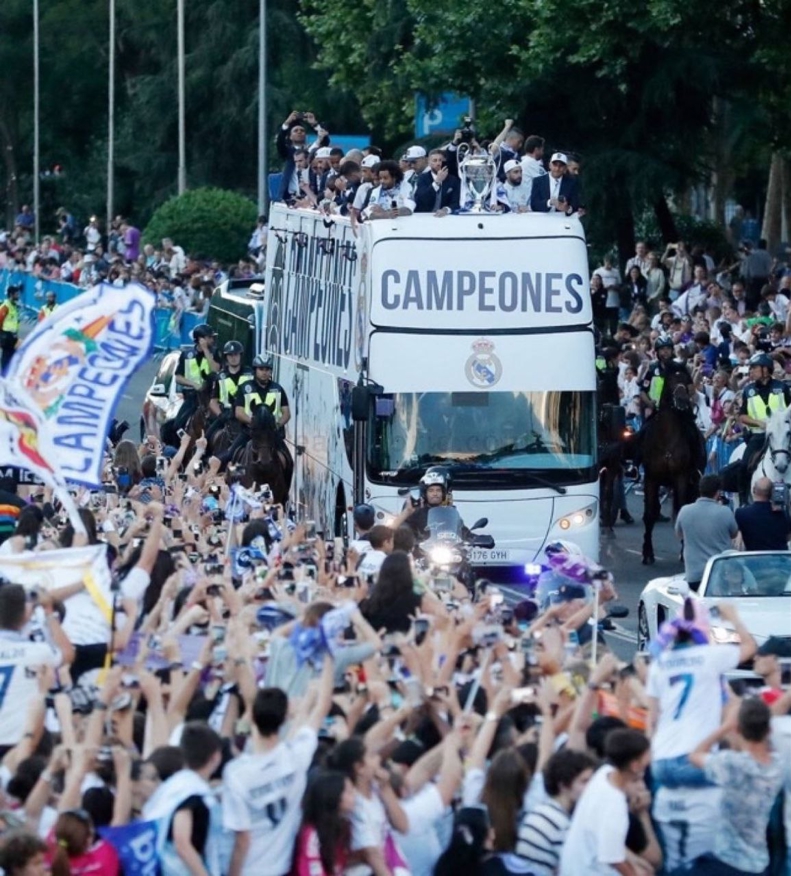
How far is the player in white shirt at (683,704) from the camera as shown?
10477mm

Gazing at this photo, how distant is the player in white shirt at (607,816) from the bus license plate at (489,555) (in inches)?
449

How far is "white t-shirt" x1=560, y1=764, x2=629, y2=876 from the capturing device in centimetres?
966

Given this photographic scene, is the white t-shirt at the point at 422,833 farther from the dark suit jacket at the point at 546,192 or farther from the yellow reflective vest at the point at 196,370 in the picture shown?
the yellow reflective vest at the point at 196,370

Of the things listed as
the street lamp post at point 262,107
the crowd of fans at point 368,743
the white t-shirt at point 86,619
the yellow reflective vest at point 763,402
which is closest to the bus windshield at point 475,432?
the yellow reflective vest at point 763,402

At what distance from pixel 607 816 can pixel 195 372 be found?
19.2 m

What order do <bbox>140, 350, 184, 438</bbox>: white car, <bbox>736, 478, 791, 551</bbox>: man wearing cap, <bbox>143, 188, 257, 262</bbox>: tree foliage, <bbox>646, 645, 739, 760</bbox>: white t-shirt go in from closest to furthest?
<bbox>646, 645, 739, 760</bbox>: white t-shirt < <bbox>736, 478, 791, 551</bbox>: man wearing cap < <bbox>140, 350, 184, 438</bbox>: white car < <bbox>143, 188, 257, 262</bbox>: tree foliage

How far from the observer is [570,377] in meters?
21.8

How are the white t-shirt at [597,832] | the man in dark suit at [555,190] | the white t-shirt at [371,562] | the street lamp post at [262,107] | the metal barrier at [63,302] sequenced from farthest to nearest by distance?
the street lamp post at [262,107], the metal barrier at [63,302], the man in dark suit at [555,190], the white t-shirt at [371,562], the white t-shirt at [597,832]

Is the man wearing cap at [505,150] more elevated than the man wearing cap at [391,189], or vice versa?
the man wearing cap at [505,150]

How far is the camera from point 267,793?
32.4ft

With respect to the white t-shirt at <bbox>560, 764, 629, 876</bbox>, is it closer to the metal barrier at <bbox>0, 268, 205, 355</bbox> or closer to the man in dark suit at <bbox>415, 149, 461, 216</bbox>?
the man in dark suit at <bbox>415, 149, 461, 216</bbox>

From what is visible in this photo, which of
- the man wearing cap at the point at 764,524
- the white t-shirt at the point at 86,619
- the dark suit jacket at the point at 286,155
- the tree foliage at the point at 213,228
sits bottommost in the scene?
the tree foliage at the point at 213,228

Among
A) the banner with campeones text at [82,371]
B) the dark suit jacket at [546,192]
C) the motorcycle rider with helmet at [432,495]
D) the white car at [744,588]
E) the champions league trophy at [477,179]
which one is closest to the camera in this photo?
the banner with campeones text at [82,371]

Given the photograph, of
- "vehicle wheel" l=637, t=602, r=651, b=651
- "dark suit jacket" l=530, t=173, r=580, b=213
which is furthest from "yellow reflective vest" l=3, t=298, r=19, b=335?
"vehicle wheel" l=637, t=602, r=651, b=651
